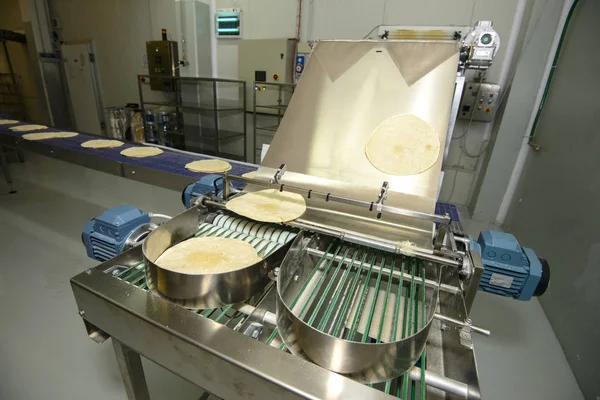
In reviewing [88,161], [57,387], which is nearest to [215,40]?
[88,161]

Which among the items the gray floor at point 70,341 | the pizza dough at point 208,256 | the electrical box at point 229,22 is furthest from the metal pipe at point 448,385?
the electrical box at point 229,22

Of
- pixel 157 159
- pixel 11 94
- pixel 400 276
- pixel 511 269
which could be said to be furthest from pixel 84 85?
pixel 511 269

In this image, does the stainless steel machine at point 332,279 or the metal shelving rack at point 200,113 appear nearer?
the stainless steel machine at point 332,279

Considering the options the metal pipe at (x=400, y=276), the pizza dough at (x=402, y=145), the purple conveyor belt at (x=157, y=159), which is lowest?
the purple conveyor belt at (x=157, y=159)

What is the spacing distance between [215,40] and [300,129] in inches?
161

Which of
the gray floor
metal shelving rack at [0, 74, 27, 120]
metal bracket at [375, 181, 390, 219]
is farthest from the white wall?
metal bracket at [375, 181, 390, 219]

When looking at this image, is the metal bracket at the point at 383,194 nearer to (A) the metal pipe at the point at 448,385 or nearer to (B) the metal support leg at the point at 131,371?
(A) the metal pipe at the point at 448,385

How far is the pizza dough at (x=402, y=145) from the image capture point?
4.00 feet

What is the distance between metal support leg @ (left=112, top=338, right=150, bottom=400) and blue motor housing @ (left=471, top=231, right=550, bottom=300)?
115cm

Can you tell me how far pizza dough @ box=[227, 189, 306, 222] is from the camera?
1.03 m

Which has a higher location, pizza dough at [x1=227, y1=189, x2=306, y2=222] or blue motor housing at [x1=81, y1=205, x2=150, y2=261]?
pizza dough at [x1=227, y1=189, x2=306, y2=222]

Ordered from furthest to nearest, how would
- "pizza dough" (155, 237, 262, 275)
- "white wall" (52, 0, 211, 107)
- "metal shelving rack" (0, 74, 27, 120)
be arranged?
A: "metal shelving rack" (0, 74, 27, 120)
"white wall" (52, 0, 211, 107)
"pizza dough" (155, 237, 262, 275)

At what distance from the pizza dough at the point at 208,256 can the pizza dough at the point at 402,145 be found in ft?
2.26

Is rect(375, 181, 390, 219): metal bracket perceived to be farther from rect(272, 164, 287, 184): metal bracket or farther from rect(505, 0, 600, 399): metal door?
rect(505, 0, 600, 399): metal door
